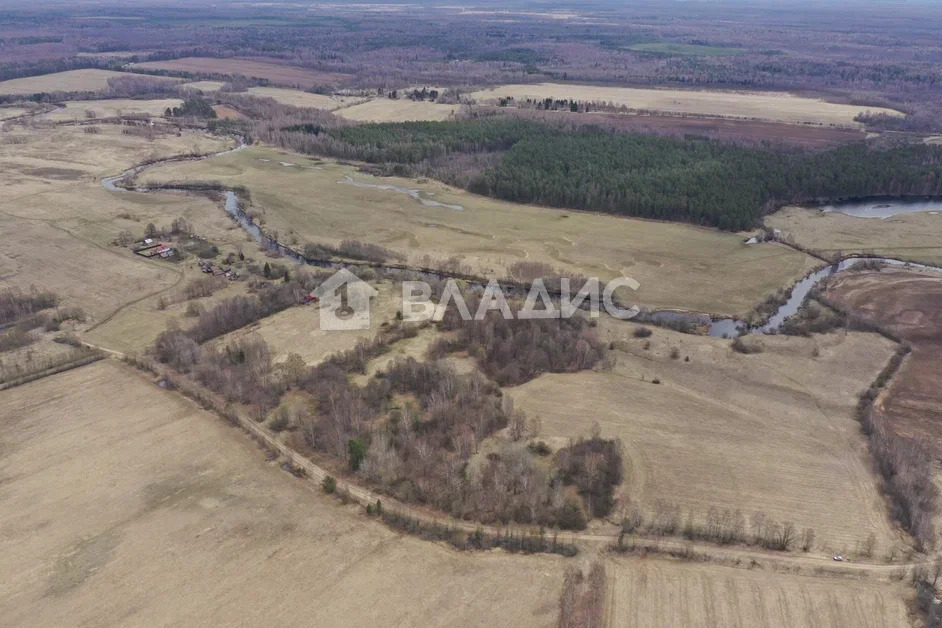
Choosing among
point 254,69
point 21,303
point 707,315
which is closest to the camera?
point 21,303

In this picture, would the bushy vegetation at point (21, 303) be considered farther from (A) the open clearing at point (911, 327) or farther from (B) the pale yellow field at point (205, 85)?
(B) the pale yellow field at point (205, 85)

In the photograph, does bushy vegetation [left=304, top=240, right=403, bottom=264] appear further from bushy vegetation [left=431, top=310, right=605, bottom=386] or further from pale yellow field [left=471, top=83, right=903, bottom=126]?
pale yellow field [left=471, top=83, right=903, bottom=126]

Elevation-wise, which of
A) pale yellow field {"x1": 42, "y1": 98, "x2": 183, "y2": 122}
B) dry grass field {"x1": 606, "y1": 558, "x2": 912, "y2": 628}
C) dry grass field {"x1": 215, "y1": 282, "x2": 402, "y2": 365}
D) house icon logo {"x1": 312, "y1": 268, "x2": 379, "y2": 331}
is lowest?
dry grass field {"x1": 606, "y1": 558, "x2": 912, "y2": 628}

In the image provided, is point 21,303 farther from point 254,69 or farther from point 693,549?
point 254,69

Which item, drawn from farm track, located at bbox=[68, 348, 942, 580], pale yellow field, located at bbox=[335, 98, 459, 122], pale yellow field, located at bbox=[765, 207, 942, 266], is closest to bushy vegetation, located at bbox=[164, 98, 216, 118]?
pale yellow field, located at bbox=[335, 98, 459, 122]

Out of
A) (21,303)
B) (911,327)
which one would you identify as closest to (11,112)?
(21,303)

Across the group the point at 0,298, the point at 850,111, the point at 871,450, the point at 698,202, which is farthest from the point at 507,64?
the point at 871,450
